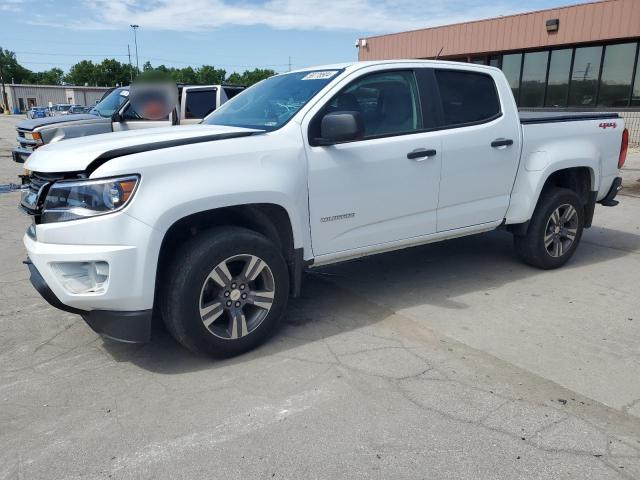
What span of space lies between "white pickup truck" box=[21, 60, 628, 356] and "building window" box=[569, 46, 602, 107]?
46.1 feet

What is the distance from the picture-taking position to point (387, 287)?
500cm

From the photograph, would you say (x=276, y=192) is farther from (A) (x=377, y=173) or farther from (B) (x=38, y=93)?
(B) (x=38, y=93)

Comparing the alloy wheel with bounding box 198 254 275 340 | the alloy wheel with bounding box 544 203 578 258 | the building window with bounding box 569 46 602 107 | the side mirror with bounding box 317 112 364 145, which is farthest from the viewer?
the building window with bounding box 569 46 602 107

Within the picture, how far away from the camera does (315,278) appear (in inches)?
208

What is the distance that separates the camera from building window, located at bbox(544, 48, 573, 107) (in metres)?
18.2

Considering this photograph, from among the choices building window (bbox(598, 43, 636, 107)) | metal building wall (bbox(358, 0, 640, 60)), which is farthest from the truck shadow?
metal building wall (bbox(358, 0, 640, 60))

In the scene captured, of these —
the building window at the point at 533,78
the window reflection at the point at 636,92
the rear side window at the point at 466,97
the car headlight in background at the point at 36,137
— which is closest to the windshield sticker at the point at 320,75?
the rear side window at the point at 466,97

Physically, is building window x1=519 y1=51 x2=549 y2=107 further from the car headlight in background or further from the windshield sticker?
the windshield sticker

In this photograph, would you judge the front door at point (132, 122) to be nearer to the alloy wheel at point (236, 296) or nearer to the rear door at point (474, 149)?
the rear door at point (474, 149)

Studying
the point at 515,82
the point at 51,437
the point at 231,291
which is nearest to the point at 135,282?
the point at 231,291

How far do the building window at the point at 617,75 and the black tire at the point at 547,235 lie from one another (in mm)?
13582

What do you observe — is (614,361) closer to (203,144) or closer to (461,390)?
(461,390)

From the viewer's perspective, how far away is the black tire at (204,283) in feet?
10.8

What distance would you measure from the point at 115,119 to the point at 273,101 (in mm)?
6354
